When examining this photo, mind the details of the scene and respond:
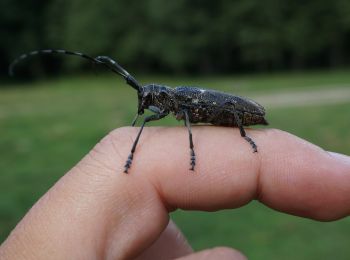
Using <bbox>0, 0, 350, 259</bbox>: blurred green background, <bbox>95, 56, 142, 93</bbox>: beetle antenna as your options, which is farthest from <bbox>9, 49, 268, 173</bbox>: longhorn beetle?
<bbox>0, 0, 350, 259</bbox>: blurred green background

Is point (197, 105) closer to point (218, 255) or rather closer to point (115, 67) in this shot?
point (115, 67)

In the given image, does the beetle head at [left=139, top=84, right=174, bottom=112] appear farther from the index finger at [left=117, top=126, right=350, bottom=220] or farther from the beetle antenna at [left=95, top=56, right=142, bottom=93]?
the index finger at [left=117, top=126, right=350, bottom=220]

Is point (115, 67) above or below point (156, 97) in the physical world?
above

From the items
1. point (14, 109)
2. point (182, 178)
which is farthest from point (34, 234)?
point (14, 109)

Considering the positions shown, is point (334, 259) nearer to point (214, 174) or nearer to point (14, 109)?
point (214, 174)

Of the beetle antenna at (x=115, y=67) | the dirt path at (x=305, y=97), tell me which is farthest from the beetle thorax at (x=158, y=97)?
the dirt path at (x=305, y=97)

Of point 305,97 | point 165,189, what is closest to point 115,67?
point 165,189
